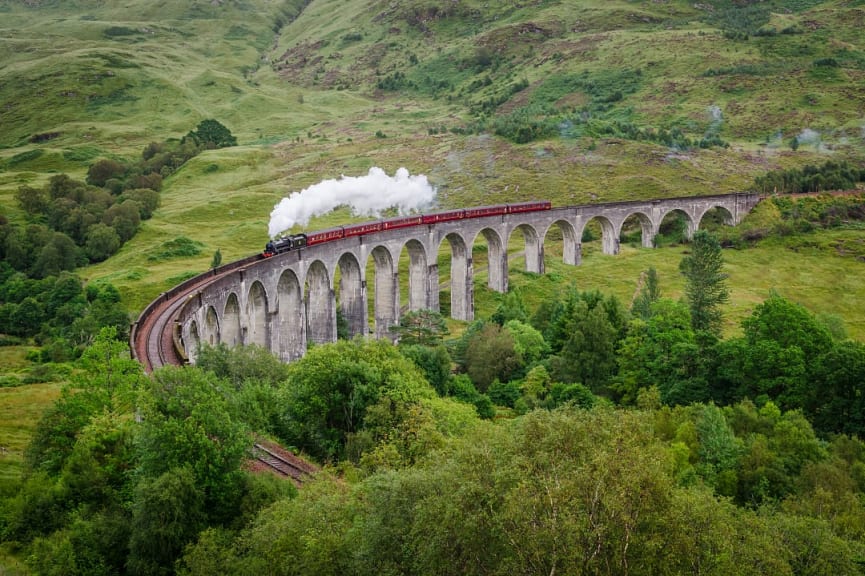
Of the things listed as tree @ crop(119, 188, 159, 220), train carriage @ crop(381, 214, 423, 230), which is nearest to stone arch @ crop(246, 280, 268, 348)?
train carriage @ crop(381, 214, 423, 230)

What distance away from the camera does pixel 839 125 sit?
435 feet

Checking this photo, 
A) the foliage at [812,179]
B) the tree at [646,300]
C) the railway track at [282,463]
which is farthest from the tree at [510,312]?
the foliage at [812,179]

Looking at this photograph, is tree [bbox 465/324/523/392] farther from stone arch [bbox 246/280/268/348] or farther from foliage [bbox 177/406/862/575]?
foliage [bbox 177/406/862/575]

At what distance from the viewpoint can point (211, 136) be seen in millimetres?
163375

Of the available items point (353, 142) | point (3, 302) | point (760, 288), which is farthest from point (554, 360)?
point (353, 142)

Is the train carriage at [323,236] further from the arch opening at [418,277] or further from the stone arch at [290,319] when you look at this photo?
the arch opening at [418,277]

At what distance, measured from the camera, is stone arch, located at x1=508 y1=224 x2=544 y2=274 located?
299 ft

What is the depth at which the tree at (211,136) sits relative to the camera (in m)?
160

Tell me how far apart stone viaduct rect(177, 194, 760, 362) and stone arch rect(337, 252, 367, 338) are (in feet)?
0.34

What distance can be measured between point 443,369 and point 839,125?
4618 inches

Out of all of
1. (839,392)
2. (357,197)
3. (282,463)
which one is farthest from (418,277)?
(282,463)

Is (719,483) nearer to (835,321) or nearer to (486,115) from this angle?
(835,321)

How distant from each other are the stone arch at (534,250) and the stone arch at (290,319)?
37.0 meters

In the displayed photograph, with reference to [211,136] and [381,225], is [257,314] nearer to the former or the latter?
[381,225]
